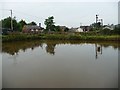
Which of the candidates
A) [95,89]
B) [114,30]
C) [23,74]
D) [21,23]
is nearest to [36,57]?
[23,74]

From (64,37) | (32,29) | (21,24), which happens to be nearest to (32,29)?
(32,29)

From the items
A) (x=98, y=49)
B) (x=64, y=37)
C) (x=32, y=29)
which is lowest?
(x=98, y=49)

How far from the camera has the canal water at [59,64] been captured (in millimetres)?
2371

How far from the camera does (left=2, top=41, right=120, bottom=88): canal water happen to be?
2.37 meters

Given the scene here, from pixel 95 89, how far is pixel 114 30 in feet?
3.20

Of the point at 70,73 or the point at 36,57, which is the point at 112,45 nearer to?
the point at 70,73

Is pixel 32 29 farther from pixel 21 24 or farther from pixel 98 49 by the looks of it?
pixel 98 49

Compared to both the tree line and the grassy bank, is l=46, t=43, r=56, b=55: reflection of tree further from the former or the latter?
the tree line

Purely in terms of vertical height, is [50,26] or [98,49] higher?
[50,26]

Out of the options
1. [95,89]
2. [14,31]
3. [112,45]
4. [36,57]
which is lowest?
[95,89]

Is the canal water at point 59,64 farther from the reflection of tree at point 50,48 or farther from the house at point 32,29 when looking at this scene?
the house at point 32,29

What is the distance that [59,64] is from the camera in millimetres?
2736

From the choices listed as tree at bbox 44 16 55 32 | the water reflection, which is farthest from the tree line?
the water reflection

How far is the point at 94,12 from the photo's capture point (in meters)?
2.75
